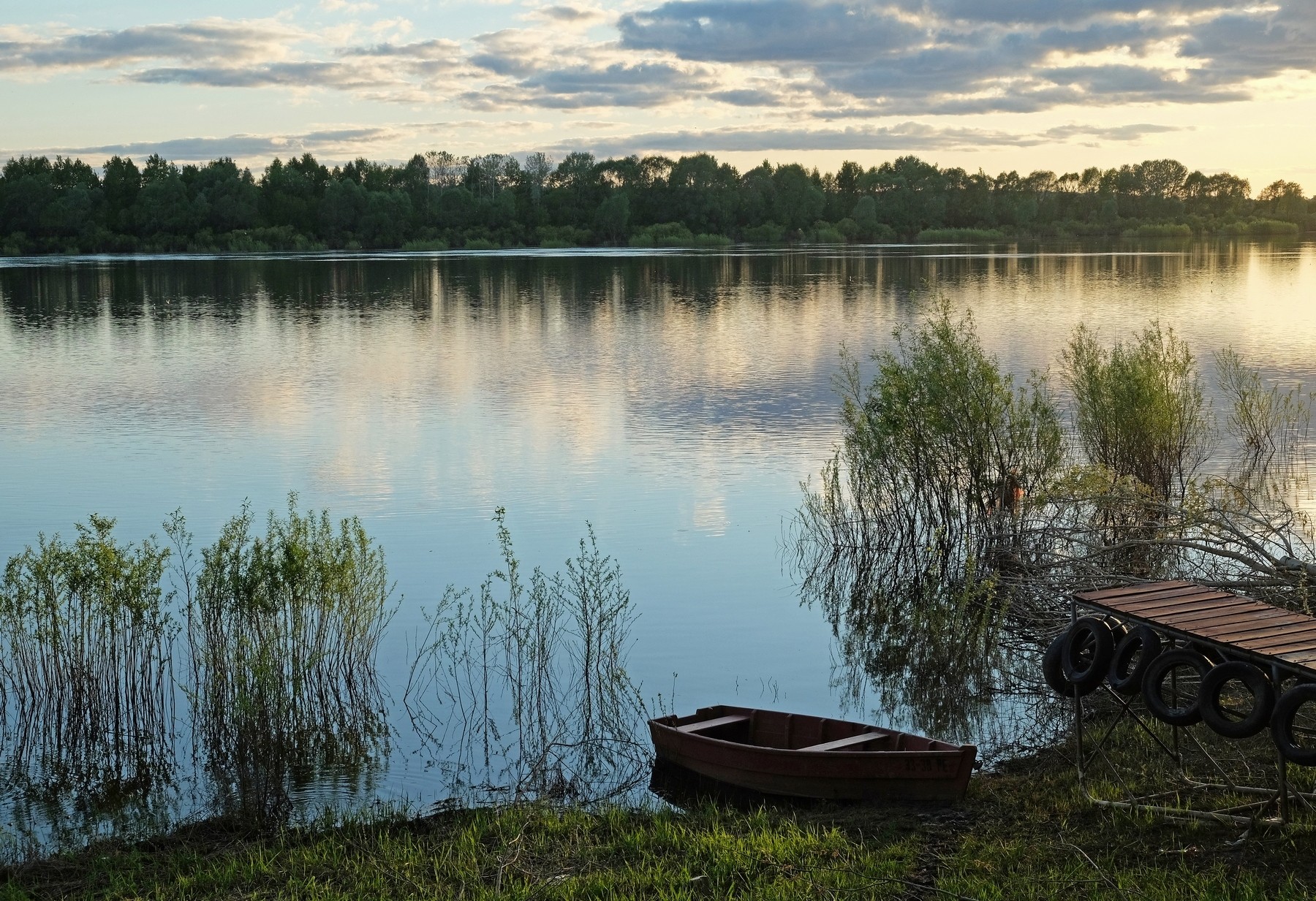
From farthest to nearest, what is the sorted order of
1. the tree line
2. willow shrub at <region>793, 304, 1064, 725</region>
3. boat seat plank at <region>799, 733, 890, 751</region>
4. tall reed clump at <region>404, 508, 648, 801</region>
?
the tree line → willow shrub at <region>793, 304, 1064, 725</region> → tall reed clump at <region>404, 508, 648, 801</region> → boat seat plank at <region>799, 733, 890, 751</region>

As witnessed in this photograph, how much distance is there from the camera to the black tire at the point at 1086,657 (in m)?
9.70

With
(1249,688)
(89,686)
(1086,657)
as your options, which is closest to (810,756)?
(1086,657)

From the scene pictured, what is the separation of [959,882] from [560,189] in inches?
6360

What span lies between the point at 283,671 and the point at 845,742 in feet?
18.3

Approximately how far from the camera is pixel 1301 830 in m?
8.91

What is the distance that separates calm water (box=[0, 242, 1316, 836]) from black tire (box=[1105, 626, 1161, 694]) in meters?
4.91

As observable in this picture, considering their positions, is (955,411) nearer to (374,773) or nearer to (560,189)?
(374,773)

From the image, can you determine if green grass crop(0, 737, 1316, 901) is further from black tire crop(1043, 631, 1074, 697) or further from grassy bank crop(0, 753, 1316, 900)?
black tire crop(1043, 631, 1074, 697)

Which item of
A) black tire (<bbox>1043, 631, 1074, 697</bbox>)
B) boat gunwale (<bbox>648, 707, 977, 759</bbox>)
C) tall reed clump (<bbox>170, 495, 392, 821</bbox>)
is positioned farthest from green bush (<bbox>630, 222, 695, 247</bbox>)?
black tire (<bbox>1043, 631, 1074, 697</bbox>)

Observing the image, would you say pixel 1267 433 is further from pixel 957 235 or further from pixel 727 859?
pixel 957 235

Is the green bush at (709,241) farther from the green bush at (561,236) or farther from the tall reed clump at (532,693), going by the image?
the tall reed clump at (532,693)

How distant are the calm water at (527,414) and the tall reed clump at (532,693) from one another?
42cm

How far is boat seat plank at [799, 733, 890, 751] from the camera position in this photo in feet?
37.2

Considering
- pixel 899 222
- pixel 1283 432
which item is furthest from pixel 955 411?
pixel 899 222
